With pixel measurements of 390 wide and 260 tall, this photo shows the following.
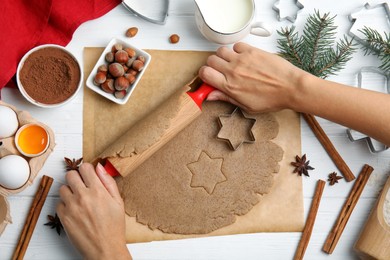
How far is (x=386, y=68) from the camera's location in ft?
4.02

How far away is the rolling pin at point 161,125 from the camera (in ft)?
3.62

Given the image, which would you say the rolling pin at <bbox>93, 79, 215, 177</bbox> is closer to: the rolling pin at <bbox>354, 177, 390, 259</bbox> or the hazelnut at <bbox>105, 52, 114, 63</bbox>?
the hazelnut at <bbox>105, 52, 114, 63</bbox>

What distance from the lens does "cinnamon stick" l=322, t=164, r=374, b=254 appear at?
1.20 meters

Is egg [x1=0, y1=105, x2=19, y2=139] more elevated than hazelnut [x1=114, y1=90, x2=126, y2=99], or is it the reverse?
hazelnut [x1=114, y1=90, x2=126, y2=99]

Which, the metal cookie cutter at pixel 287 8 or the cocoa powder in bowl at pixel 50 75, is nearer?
the cocoa powder in bowl at pixel 50 75

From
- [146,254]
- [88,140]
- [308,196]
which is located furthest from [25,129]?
[308,196]

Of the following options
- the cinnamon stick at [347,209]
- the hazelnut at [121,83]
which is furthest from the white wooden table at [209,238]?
the hazelnut at [121,83]

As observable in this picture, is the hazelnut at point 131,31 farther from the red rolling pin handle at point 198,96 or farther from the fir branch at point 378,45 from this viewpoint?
the fir branch at point 378,45

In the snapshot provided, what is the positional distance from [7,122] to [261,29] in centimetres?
64

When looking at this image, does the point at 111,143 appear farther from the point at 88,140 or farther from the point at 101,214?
the point at 101,214

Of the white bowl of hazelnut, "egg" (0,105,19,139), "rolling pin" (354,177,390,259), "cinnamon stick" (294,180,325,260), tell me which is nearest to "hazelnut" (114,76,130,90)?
the white bowl of hazelnut

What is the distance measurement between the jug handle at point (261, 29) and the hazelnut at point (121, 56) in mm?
325

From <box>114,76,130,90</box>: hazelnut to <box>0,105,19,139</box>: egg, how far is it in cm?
25

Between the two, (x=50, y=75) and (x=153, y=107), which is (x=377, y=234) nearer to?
(x=153, y=107)
